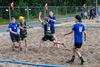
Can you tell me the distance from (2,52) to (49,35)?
205 cm

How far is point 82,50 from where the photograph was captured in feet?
45.7

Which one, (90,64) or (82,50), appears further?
(82,50)

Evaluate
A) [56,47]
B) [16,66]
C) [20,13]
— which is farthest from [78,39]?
[20,13]

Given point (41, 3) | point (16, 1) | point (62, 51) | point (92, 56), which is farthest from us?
point (41, 3)

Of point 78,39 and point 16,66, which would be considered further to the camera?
point 78,39

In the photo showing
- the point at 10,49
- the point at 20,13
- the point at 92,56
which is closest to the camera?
the point at 92,56

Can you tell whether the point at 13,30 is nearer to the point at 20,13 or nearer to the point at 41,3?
the point at 20,13

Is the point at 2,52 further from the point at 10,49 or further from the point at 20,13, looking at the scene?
the point at 20,13

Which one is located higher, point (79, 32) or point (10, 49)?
point (79, 32)

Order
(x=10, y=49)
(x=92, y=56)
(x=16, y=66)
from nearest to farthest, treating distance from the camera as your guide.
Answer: (x=16, y=66) < (x=92, y=56) < (x=10, y=49)

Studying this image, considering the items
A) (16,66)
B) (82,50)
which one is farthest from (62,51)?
(16,66)

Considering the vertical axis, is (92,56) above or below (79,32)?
below

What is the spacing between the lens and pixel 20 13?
39.9m

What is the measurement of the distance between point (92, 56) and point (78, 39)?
1.47 m
